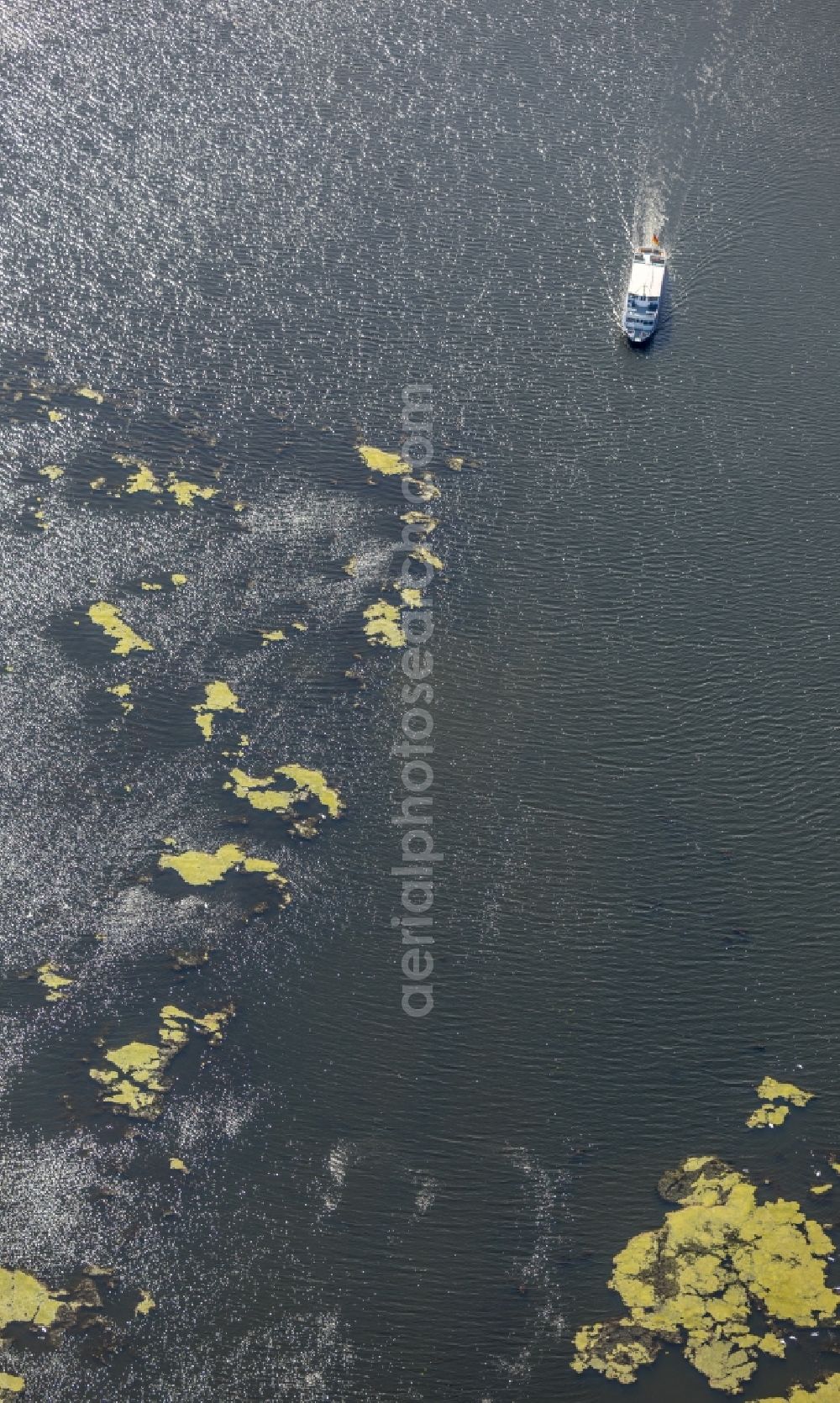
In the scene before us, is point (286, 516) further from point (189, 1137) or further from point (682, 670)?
point (189, 1137)

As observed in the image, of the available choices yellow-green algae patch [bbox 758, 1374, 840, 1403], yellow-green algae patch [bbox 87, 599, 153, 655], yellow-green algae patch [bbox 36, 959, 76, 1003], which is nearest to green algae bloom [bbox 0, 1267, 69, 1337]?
yellow-green algae patch [bbox 36, 959, 76, 1003]

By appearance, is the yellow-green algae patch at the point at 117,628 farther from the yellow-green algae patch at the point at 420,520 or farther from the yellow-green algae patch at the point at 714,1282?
the yellow-green algae patch at the point at 714,1282

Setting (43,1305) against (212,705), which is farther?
(212,705)

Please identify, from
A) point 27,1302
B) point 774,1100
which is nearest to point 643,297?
point 774,1100

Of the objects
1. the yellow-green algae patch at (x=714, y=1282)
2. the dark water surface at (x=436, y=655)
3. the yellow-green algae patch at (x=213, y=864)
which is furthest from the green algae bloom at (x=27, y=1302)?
the yellow-green algae patch at (x=714, y=1282)

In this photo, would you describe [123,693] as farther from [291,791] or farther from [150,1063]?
[150,1063]

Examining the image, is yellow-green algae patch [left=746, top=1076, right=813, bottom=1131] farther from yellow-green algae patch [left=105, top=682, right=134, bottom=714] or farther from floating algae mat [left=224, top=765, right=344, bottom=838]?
yellow-green algae patch [left=105, top=682, right=134, bottom=714]
